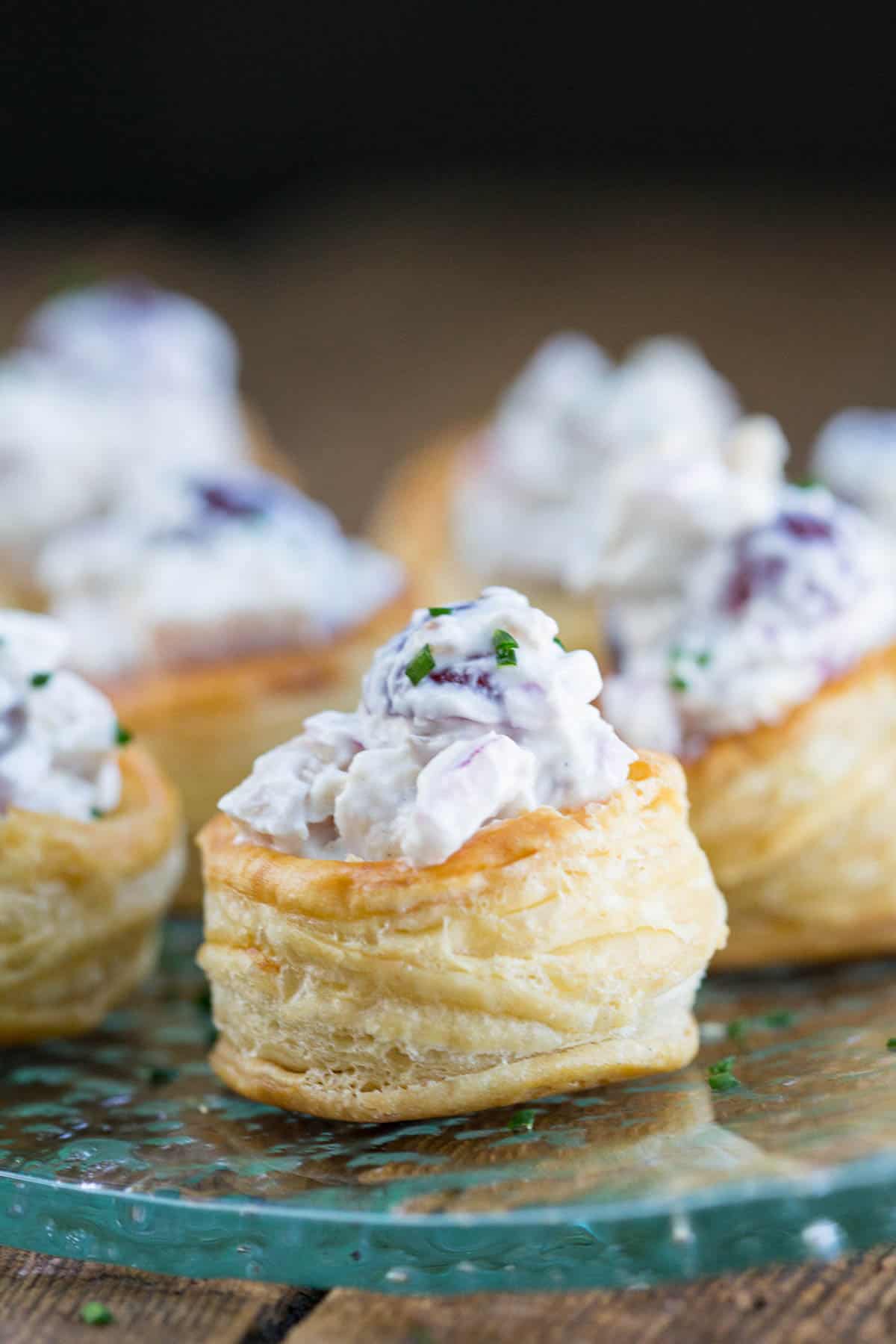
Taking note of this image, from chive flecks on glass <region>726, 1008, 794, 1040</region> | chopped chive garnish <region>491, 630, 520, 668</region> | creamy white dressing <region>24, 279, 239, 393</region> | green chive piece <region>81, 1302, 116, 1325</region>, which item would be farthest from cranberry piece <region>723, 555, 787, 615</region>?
creamy white dressing <region>24, 279, 239, 393</region>

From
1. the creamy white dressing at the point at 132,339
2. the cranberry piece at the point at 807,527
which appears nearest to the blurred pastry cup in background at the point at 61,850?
the cranberry piece at the point at 807,527

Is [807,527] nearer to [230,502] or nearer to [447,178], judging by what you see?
[230,502]

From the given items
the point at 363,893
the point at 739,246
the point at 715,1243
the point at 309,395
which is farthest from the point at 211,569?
the point at 739,246

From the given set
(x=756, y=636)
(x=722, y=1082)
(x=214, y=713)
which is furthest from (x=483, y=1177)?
(x=214, y=713)

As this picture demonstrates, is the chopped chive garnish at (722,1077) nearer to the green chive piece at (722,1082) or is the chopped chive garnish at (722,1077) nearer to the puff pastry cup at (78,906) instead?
the green chive piece at (722,1082)

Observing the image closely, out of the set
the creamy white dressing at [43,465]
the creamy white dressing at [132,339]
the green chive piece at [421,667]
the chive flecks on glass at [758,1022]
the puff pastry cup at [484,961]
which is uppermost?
the creamy white dressing at [132,339]

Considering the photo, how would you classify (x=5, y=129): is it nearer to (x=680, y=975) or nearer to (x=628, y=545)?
(x=628, y=545)

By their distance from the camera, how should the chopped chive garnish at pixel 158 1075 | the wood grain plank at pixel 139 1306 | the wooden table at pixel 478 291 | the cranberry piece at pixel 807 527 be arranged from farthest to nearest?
1. the wooden table at pixel 478 291
2. the cranberry piece at pixel 807 527
3. the chopped chive garnish at pixel 158 1075
4. the wood grain plank at pixel 139 1306

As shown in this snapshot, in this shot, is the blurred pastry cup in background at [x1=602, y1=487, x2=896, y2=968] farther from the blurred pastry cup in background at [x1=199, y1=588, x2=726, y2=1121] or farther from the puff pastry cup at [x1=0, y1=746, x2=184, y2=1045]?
the puff pastry cup at [x1=0, y1=746, x2=184, y2=1045]
